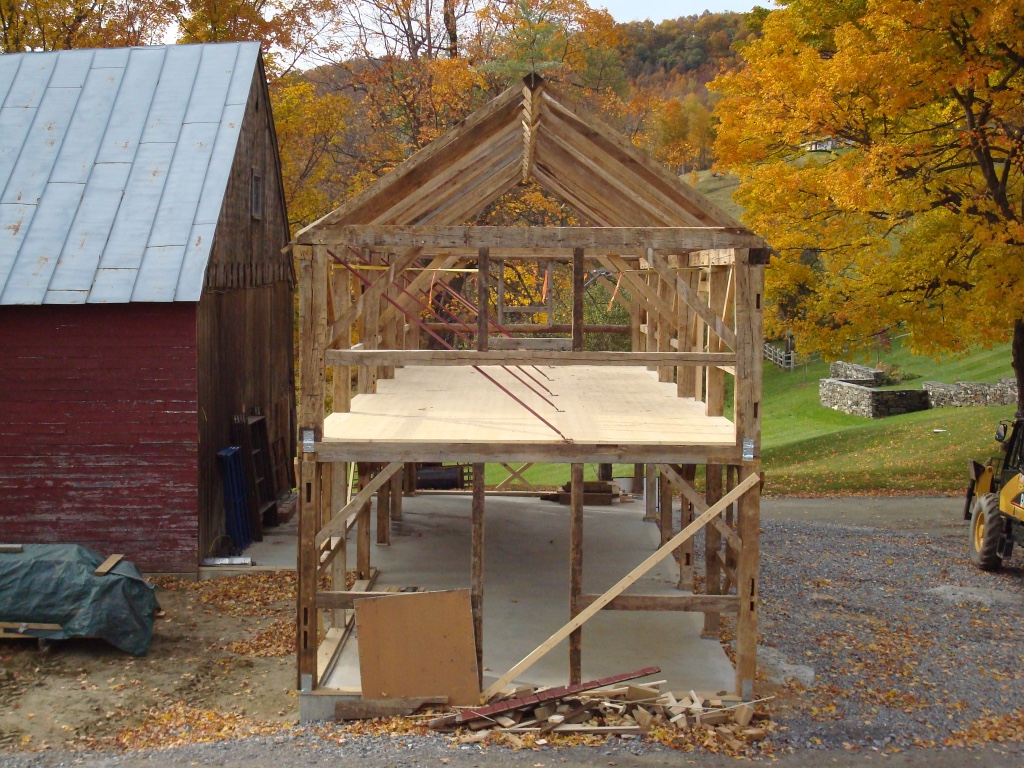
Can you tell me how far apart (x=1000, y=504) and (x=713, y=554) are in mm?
5281

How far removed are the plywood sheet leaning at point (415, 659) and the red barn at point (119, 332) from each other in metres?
6.15

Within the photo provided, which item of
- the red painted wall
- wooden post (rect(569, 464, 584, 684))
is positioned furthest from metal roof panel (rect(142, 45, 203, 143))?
wooden post (rect(569, 464, 584, 684))

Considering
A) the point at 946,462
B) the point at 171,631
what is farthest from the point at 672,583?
the point at 946,462

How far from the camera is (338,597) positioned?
10.2 m

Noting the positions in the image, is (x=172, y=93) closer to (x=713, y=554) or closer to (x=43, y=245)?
(x=43, y=245)

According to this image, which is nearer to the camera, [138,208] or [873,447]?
[138,208]

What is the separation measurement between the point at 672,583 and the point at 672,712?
4.75 m

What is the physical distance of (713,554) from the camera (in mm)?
12078

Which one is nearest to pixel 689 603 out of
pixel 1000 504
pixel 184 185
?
pixel 1000 504

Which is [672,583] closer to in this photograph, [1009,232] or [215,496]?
[215,496]

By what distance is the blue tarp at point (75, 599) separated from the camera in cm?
1238

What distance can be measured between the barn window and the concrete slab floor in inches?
233

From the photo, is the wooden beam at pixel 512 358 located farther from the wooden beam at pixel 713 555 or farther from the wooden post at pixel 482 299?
the wooden beam at pixel 713 555

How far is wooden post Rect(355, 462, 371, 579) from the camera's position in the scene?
13266 mm
